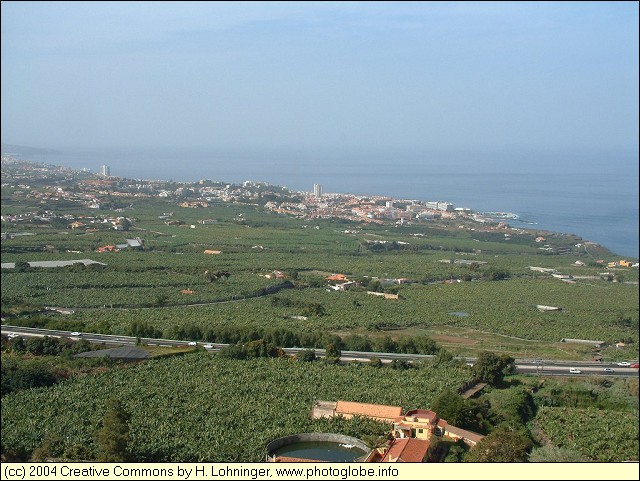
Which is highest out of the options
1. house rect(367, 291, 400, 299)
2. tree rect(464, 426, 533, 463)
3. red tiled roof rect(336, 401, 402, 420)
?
tree rect(464, 426, 533, 463)

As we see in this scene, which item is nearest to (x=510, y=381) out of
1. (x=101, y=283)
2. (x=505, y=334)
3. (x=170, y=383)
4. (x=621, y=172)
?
(x=505, y=334)

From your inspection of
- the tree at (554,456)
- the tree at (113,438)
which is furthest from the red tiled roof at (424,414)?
the tree at (113,438)

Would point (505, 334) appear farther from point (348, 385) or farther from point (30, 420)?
point (30, 420)

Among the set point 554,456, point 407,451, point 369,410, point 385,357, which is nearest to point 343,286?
point 385,357

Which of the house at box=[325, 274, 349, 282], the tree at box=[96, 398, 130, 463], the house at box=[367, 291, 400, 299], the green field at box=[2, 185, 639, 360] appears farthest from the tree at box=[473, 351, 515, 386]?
the house at box=[325, 274, 349, 282]

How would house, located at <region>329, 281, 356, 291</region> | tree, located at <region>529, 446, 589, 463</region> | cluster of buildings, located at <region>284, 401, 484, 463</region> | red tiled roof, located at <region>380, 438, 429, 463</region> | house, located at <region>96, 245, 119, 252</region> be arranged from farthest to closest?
house, located at <region>96, 245, 119, 252</region> < house, located at <region>329, 281, 356, 291</region> < cluster of buildings, located at <region>284, 401, 484, 463</region> < red tiled roof, located at <region>380, 438, 429, 463</region> < tree, located at <region>529, 446, 589, 463</region>

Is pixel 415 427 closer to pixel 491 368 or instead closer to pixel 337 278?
pixel 491 368

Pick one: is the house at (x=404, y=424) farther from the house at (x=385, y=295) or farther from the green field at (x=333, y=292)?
the house at (x=385, y=295)

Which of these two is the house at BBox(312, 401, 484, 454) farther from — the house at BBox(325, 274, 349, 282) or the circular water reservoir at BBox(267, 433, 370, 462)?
the house at BBox(325, 274, 349, 282)

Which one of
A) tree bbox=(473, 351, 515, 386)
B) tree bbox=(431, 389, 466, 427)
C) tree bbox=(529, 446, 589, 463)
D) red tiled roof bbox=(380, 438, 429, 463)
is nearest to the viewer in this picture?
tree bbox=(529, 446, 589, 463)
